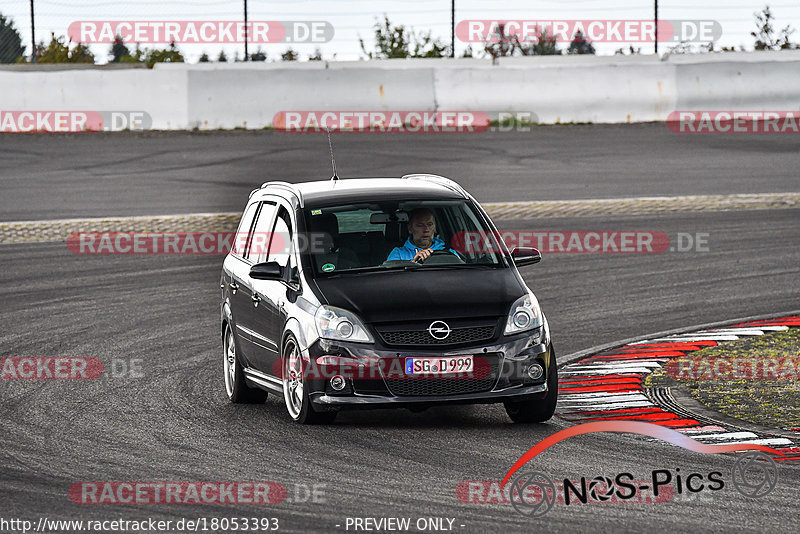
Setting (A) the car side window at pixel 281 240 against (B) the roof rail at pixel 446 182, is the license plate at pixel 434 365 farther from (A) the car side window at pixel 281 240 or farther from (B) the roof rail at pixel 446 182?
(B) the roof rail at pixel 446 182

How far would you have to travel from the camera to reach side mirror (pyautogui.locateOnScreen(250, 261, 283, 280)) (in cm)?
961

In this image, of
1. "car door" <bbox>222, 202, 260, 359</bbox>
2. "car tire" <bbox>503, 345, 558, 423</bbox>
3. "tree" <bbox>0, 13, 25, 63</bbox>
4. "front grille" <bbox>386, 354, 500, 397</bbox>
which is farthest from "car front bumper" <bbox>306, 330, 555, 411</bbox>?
"tree" <bbox>0, 13, 25, 63</bbox>

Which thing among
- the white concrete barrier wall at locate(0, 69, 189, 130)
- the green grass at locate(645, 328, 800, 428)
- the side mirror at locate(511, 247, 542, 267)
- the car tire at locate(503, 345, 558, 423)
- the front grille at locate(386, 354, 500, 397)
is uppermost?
the white concrete barrier wall at locate(0, 69, 189, 130)

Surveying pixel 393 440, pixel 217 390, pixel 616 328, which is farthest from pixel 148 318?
pixel 393 440

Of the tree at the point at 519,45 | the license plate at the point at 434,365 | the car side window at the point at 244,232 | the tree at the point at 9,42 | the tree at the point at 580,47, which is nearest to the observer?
the license plate at the point at 434,365

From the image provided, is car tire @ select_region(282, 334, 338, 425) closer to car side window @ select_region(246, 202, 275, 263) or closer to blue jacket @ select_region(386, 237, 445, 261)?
blue jacket @ select_region(386, 237, 445, 261)

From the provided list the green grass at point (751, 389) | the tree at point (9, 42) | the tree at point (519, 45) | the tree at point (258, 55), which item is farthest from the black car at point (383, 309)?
the tree at point (519, 45)

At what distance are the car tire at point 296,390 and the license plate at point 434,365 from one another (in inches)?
27.2

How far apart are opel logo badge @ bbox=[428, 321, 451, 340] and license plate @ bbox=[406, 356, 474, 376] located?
0.47 ft

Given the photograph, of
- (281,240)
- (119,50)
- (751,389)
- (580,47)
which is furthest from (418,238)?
(119,50)

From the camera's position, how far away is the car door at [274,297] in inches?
380

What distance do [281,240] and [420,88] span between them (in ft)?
63.2

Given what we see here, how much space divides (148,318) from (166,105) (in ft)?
49.2

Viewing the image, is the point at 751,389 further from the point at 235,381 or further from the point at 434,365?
the point at 235,381
